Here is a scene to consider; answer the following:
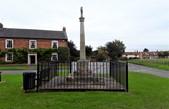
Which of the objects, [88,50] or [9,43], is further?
[88,50]

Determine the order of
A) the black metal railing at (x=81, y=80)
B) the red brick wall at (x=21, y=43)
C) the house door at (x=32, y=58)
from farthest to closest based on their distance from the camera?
1. the red brick wall at (x=21, y=43)
2. the house door at (x=32, y=58)
3. the black metal railing at (x=81, y=80)

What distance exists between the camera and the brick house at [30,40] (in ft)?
156

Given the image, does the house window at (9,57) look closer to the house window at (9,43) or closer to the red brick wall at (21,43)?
the house window at (9,43)

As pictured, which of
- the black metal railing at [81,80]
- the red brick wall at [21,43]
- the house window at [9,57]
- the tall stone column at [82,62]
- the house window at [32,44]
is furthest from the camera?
the house window at [32,44]

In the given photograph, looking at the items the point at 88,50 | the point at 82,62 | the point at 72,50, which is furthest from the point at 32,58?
the point at 82,62

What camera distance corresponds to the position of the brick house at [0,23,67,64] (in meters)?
47.5

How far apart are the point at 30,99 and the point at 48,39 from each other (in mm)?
41129

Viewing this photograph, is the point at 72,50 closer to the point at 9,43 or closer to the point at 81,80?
the point at 9,43

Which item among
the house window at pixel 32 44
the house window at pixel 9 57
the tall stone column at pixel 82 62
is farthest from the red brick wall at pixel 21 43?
the tall stone column at pixel 82 62

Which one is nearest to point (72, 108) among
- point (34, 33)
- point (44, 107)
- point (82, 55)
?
point (44, 107)

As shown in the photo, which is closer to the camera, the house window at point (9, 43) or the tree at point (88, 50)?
the house window at point (9, 43)

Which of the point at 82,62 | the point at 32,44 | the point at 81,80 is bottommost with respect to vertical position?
the point at 81,80

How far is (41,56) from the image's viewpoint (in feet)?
157

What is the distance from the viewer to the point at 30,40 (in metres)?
49.1
